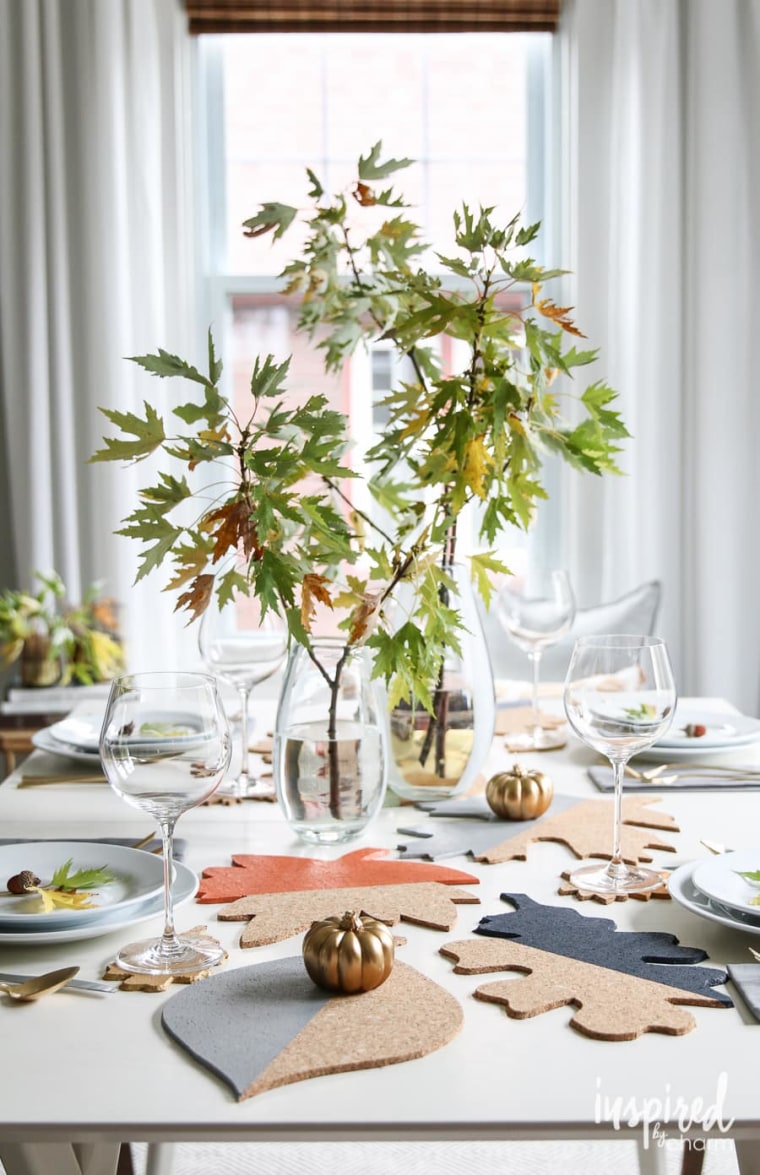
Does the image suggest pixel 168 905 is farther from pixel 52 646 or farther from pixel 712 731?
pixel 52 646

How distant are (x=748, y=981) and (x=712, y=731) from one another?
817mm

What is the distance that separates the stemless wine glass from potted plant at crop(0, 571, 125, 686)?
1.94 metres

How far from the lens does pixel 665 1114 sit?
2.18ft

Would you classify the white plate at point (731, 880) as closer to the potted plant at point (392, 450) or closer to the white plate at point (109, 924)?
the potted plant at point (392, 450)

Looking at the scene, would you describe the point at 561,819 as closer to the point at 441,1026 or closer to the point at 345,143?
the point at 441,1026

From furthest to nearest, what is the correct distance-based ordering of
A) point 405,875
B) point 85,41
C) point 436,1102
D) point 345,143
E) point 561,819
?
point 345,143
point 85,41
point 561,819
point 405,875
point 436,1102

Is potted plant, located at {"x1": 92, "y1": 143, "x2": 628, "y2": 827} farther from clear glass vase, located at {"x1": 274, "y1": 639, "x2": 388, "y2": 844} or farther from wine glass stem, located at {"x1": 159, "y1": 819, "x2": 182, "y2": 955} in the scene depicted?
wine glass stem, located at {"x1": 159, "y1": 819, "x2": 182, "y2": 955}

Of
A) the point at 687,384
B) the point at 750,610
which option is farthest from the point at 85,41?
the point at 750,610

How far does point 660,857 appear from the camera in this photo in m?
1.16

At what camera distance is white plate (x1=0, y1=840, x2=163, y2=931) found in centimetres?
91

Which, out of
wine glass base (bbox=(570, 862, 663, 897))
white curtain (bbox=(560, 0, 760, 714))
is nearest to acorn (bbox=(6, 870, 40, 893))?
wine glass base (bbox=(570, 862, 663, 897))

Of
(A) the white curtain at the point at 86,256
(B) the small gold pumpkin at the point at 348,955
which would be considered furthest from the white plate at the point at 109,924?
(A) the white curtain at the point at 86,256

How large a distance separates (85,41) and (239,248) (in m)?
0.68

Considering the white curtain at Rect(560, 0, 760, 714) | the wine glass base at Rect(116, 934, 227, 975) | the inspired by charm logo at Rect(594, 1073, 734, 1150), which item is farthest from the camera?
the white curtain at Rect(560, 0, 760, 714)
